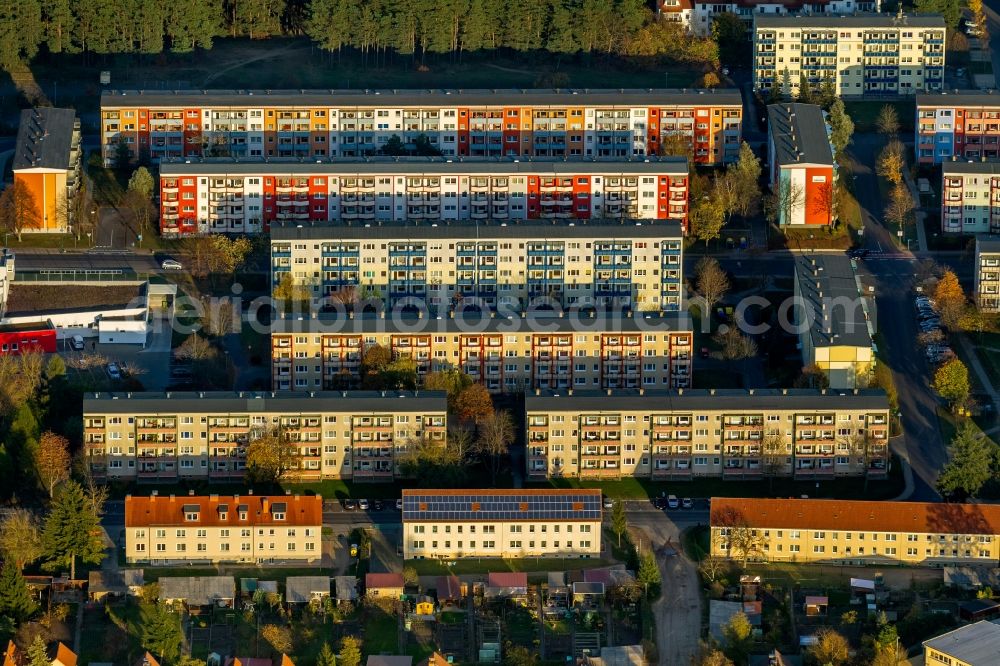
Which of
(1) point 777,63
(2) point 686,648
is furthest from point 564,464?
(1) point 777,63

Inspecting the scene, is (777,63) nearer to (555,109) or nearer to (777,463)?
(555,109)

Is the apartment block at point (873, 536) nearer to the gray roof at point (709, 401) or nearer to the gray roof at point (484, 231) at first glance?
the gray roof at point (709, 401)

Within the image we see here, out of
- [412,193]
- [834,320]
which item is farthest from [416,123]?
[834,320]

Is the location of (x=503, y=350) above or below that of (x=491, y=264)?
below

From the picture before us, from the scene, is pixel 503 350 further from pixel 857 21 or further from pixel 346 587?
pixel 857 21

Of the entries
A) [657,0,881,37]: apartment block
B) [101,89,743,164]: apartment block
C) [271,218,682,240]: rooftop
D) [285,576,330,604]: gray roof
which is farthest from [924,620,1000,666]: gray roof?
[657,0,881,37]: apartment block

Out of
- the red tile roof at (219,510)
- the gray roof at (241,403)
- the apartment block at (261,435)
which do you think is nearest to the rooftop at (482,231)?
the gray roof at (241,403)
